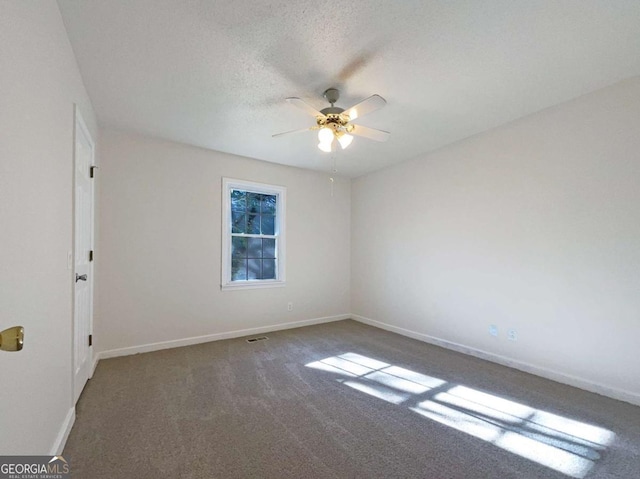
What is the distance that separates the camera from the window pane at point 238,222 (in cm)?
427

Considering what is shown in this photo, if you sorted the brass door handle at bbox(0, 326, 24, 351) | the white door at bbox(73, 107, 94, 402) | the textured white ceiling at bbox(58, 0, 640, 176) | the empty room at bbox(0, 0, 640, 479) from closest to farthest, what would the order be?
the brass door handle at bbox(0, 326, 24, 351), the empty room at bbox(0, 0, 640, 479), the textured white ceiling at bbox(58, 0, 640, 176), the white door at bbox(73, 107, 94, 402)

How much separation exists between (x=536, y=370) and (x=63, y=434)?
3.90 metres

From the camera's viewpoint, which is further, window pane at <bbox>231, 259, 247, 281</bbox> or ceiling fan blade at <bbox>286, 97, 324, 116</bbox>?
window pane at <bbox>231, 259, 247, 281</bbox>

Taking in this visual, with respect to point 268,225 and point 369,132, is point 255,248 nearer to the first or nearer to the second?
point 268,225

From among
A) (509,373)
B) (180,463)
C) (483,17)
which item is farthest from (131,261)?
(509,373)

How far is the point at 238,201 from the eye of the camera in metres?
4.32

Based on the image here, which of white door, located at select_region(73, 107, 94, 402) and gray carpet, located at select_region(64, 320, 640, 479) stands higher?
white door, located at select_region(73, 107, 94, 402)

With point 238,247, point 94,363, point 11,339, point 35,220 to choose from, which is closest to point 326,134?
point 35,220

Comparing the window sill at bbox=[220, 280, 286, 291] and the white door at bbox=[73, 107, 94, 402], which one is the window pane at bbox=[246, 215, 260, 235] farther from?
the white door at bbox=[73, 107, 94, 402]

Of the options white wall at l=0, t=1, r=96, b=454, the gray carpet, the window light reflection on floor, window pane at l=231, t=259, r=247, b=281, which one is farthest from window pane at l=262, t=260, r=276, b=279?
white wall at l=0, t=1, r=96, b=454

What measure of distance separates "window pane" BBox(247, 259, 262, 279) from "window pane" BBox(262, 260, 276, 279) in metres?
0.06

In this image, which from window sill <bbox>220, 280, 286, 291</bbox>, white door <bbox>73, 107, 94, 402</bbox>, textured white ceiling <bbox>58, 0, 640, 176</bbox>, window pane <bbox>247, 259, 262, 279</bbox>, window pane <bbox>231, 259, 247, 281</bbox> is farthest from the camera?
window pane <bbox>247, 259, 262, 279</bbox>

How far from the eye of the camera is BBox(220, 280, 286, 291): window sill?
13.4 ft

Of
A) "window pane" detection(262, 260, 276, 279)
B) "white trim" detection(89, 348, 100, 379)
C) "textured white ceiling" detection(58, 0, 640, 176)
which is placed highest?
"textured white ceiling" detection(58, 0, 640, 176)
